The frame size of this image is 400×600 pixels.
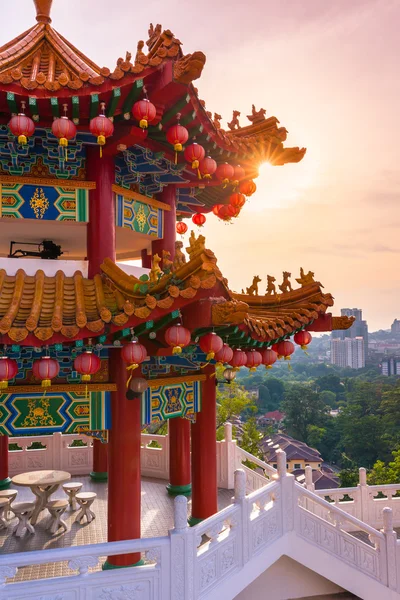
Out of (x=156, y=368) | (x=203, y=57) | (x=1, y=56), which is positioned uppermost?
(x=1, y=56)

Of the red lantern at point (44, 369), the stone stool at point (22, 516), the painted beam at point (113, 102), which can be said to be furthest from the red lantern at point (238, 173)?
the stone stool at point (22, 516)

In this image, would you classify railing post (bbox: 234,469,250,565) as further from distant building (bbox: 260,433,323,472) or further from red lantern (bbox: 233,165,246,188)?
distant building (bbox: 260,433,323,472)

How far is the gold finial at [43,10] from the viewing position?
345 inches

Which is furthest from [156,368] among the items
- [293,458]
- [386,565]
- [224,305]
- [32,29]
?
[293,458]

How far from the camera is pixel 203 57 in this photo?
6.12 m

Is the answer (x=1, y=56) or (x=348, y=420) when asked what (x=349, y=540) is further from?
(x=348, y=420)

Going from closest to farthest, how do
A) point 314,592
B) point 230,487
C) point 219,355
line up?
point 219,355 → point 314,592 → point 230,487

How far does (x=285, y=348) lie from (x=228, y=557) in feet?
11.4

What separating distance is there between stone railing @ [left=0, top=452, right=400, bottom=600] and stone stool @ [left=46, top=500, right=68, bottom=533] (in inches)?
58.3

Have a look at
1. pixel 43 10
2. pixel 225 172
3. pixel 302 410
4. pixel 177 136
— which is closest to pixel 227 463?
pixel 225 172

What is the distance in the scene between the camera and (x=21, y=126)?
6.32 metres

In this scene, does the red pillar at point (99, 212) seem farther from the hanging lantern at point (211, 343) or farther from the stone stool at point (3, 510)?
the stone stool at point (3, 510)

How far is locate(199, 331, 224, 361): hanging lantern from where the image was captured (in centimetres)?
663

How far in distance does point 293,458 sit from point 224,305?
7391 centimetres
